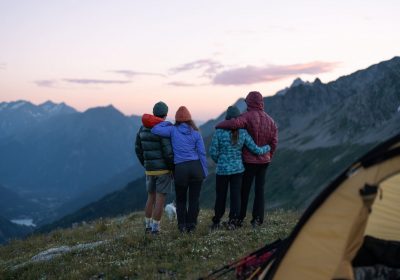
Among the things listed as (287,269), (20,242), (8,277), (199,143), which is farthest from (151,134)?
(20,242)

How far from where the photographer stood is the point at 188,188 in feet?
47.6

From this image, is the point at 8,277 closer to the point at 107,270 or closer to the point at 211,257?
the point at 107,270

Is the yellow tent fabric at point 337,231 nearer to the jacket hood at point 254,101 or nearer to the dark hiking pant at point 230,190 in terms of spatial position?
the dark hiking pant at point 230,190

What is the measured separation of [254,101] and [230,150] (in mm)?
1570

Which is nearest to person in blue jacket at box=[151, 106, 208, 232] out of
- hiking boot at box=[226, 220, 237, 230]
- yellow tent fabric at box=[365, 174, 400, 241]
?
hiking boot at box=[226, 220, 237, 230]

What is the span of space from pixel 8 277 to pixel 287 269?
8309 millimetres

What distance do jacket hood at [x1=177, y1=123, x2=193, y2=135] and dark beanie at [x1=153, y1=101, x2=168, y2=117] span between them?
2.18ft

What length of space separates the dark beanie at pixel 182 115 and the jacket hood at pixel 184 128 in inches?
5.6

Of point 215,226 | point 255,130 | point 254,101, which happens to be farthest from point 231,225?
point 254,101

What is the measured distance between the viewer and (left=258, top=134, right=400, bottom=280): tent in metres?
7.56

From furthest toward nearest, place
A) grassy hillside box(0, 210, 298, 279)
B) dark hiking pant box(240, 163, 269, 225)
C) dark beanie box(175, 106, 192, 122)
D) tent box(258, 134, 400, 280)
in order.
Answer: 1. dark hiking pant box(240, 163, 269, 225)
2. dark beanie box(175, 106, 192, 122)
3. grassy hillside box(0, 210, 298, 279)
4. tent box(258, 134, 400, 280)

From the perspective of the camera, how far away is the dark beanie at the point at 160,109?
14180mm

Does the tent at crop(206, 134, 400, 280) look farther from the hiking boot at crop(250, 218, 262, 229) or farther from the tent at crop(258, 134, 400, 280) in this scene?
the hiking boot at crop(250, 218, 262, 229)

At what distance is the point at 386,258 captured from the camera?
9977 mm
